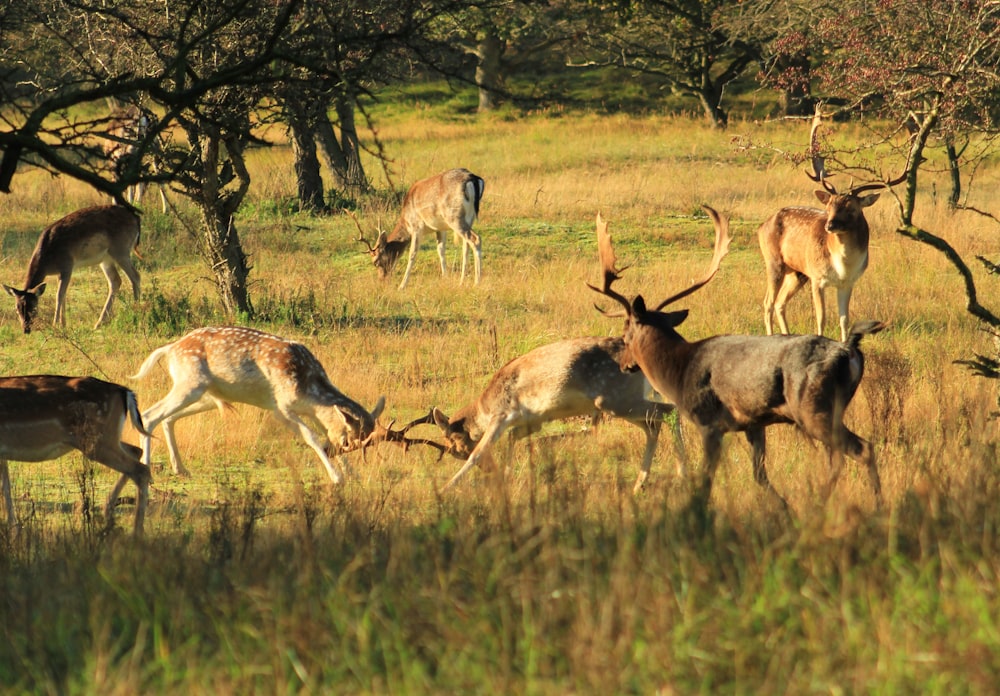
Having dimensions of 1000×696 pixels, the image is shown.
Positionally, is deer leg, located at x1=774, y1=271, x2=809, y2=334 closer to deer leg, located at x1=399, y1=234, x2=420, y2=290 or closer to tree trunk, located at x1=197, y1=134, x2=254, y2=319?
deer leg, located at x1=399, y1=234, x2=420, y2=290

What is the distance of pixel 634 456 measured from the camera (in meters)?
8.90

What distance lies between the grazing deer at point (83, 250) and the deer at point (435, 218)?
130 inches

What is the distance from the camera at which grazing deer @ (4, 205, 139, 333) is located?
14.1 m

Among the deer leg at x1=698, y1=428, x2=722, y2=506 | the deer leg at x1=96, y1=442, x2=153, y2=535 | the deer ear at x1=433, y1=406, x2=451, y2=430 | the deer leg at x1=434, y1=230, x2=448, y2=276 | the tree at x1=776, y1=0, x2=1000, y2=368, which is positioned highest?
the tree at x1=776, y1=0, x2=1000, y2=368

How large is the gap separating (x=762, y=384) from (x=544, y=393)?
2.10 meters

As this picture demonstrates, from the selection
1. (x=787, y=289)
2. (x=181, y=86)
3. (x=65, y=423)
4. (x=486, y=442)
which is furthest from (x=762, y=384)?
(x=787, y=289)

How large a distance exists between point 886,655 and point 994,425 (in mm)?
3657

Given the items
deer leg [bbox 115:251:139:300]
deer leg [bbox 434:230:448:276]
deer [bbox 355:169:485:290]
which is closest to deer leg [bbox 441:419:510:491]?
deer leg [bbox 115:251:139:300]

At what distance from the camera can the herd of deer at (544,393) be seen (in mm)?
6508

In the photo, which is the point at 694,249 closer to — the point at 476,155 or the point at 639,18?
the point at 476,155

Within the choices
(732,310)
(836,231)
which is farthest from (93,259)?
(836,231)

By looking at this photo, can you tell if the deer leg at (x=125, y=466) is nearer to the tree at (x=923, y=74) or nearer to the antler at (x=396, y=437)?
the antler at (x=396, y=437)

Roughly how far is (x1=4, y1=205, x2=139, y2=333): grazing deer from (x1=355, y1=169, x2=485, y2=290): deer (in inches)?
130

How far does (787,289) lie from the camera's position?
13.3 meters
